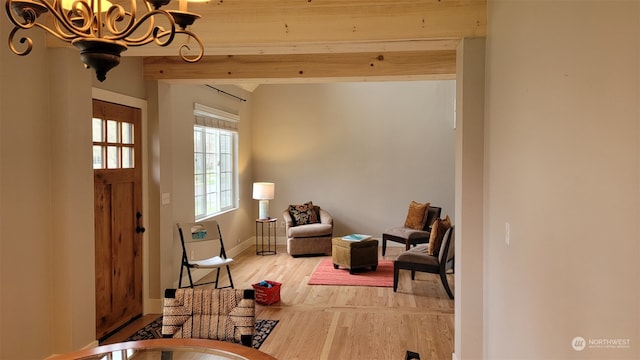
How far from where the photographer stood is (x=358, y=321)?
4223 mm

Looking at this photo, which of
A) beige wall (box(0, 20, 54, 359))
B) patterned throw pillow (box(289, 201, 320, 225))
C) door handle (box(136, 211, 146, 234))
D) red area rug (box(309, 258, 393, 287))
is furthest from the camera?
patterned throw pillow (box(289, 201, 320, 225))

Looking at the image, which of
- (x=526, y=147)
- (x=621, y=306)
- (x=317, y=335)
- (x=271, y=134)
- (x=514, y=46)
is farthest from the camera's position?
(x=271, y=134)

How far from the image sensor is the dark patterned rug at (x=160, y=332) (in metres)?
3.78

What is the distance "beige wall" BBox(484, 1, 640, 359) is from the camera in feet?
3.95

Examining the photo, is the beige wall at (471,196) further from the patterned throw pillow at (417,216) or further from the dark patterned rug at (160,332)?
the patterned throw pillow at (417,216)

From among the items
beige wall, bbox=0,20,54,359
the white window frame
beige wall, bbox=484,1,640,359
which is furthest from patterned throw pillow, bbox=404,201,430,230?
beige wall, bbox=0,20,54,359

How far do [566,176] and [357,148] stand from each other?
6356mm

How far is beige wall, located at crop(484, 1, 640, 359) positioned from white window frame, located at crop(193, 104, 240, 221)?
4.11m

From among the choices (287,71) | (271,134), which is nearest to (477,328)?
(287,71)

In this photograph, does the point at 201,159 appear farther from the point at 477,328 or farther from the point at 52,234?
the point at 477,328

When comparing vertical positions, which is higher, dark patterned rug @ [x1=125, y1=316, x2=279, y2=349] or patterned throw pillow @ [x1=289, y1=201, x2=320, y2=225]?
patterned throw pillow @ [x1=289, y1=201, x2=320, y2=225]

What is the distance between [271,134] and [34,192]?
17.2 ft

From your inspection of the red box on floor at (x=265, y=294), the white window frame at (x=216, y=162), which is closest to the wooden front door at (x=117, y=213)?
the red box on floor at (x=265, y=294)

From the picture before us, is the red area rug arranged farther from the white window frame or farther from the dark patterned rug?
the white window frame
